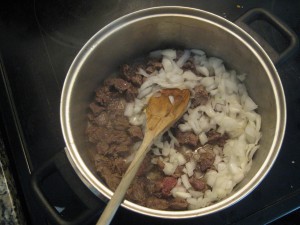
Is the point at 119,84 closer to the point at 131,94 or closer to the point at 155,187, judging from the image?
the point at 131,94

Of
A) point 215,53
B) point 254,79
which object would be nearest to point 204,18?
point 215,53

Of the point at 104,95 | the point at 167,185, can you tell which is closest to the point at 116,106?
the point at 104,95

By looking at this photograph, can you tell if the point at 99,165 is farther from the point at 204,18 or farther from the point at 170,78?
the point at 204,18

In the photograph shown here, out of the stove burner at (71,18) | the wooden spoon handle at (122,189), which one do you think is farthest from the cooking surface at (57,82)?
the wooden spoon handle at (122,189)

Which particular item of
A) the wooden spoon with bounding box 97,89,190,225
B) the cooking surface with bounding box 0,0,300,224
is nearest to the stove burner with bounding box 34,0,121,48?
the cooking surface with bounding box 0,0,300,224

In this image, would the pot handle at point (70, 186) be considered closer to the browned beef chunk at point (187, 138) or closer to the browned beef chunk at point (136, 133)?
the browned beef chunk at point (136, 133)
